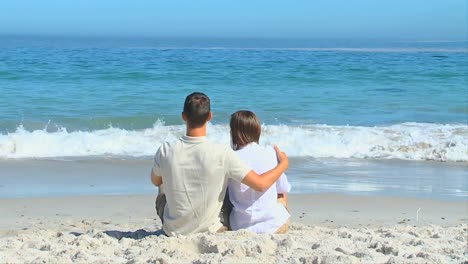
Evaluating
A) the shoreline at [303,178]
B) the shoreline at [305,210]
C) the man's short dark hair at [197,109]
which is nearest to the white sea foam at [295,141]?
the shoreline at [303,178]

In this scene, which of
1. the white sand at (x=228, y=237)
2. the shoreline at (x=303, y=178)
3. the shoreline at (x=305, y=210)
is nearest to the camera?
the white sand at (x=228, y=237)

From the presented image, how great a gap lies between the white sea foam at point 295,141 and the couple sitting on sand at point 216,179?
557cm

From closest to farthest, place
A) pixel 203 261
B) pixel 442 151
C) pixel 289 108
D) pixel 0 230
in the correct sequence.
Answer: pixel 203 261, pixel 0 230, pixel 442 151, pixel 289 108

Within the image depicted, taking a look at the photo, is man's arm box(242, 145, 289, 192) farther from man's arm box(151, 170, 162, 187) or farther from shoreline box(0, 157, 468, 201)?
shoreline box(0, 157, 468, 201)

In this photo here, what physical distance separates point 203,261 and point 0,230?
2289mm

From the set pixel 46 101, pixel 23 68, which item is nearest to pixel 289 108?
pixel 46 101

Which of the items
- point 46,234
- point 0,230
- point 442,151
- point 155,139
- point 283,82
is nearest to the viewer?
point 46,234

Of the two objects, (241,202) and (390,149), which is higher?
(241,202)

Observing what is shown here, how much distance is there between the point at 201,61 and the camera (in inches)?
1063

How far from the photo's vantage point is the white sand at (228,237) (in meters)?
4.44

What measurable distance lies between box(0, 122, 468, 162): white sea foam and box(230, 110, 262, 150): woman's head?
224 inches

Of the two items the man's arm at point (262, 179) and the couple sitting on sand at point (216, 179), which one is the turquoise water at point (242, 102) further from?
the man's arm at point (262, 179)

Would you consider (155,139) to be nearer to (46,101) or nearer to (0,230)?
(46,101)

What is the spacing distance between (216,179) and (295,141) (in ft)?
23.0
